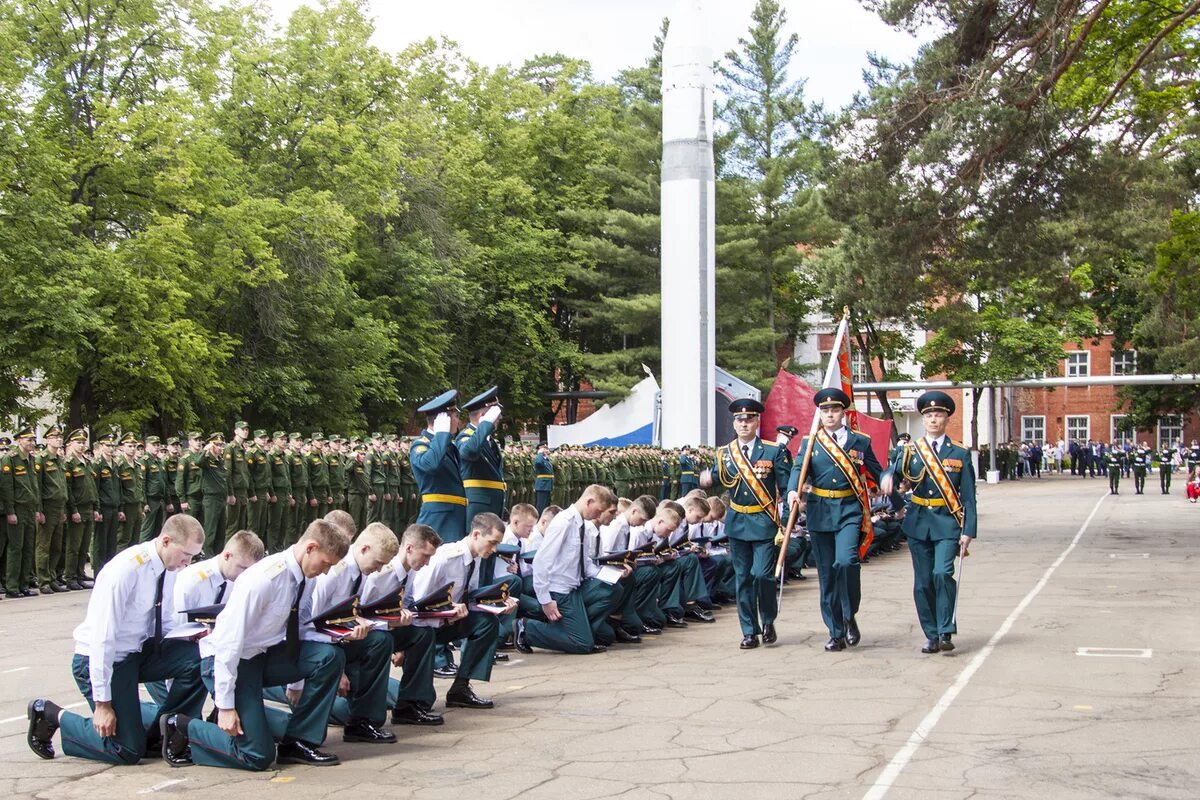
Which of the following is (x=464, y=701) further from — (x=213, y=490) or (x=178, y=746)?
(x=213, y=490)

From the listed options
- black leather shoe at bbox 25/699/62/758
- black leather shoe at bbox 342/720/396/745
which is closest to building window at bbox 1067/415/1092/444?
black leather shoe at bbox 342/720/396/745

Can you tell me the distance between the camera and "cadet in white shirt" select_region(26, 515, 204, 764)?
272 inches

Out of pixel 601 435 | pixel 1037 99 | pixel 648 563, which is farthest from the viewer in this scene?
pixel 601 435

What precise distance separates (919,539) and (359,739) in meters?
5.22

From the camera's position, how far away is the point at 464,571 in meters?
9.05

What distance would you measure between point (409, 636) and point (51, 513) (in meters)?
10.1

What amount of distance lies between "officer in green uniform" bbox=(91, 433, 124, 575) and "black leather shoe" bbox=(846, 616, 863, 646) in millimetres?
10665

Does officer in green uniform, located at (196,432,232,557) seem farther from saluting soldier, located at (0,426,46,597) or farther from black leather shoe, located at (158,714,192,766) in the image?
black leather shoe, located at (158,714,192,766)

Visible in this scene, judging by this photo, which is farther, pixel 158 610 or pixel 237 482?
pixel 237 482

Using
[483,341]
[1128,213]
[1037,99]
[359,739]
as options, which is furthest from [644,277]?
[359,739]

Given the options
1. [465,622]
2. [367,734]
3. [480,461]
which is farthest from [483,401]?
[367,734]

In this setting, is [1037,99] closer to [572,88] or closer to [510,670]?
[510,670]

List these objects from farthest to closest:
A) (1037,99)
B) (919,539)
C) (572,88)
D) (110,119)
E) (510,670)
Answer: (572,88)
(110,119)
(1037,99)
(919,539)
(510,670)

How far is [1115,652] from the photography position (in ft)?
35.5
